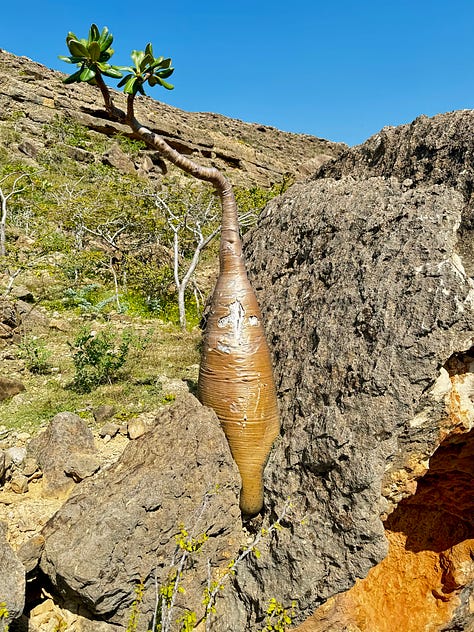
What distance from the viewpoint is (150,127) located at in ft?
95.5

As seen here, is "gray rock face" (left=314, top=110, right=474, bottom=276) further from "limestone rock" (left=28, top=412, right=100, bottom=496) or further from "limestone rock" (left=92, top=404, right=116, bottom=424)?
"limestone rock" (left=92, top=404, right=116, bottom=424)

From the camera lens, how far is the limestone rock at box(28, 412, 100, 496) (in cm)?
354

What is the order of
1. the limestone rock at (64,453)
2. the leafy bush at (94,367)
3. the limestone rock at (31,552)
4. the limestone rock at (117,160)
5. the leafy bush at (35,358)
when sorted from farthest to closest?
the limestone rock at (117,160) → the leafy bush at (35,358) → the leafy bush at (94,367) → the limestone rock at (64,453) → the limestone rock at (31,552)

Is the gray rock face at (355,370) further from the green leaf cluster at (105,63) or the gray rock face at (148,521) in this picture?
the green leaf cluster at (105,63)

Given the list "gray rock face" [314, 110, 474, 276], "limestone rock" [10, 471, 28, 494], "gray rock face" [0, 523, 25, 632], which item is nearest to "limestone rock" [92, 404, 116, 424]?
Result: "limestone rock" [10, 471, 28, 494]

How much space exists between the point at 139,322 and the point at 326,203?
6.27 m

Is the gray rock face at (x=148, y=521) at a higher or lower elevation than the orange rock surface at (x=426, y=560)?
higher

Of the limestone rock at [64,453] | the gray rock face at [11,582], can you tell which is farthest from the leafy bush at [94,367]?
the gray rock face at [11,582]

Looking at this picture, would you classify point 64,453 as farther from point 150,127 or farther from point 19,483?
point 150,127

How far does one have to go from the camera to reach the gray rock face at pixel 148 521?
263 centimetres

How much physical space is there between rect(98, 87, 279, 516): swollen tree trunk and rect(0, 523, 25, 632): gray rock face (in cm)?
151

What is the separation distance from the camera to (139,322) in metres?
9.16

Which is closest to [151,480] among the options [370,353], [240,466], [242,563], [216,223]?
[240,466]

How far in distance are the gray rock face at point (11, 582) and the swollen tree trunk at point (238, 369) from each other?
151 centimetres
